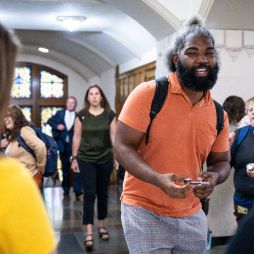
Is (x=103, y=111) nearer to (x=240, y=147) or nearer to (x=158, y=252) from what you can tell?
(x=240, y=147)

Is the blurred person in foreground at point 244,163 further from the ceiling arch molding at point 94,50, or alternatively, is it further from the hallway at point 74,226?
the ceiling arch molding at point 94,50

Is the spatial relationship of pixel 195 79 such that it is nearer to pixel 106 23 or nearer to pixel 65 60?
pixel 106 23

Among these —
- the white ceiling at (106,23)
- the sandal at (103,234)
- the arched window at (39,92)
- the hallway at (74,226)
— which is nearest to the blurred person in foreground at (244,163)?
the white ceiling at (106,23)

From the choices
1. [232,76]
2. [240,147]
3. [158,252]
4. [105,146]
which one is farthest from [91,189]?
[158,252]

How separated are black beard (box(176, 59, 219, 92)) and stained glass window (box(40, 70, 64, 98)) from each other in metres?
12.0

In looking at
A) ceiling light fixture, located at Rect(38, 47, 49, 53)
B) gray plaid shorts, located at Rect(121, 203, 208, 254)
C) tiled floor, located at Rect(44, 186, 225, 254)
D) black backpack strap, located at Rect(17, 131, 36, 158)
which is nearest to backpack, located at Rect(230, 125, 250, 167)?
tiled floor, located at Rect(44, 186, 225, 254)

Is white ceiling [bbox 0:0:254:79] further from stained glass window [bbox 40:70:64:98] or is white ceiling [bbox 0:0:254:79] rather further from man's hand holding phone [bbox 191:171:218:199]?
man's hand holding phone [bbox 191:171:218:199]

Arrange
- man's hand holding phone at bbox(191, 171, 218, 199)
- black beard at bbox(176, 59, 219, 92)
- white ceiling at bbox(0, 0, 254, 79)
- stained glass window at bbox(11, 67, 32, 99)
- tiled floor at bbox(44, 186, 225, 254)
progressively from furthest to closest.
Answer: stained glass window at bbox(11, 67, 32, 99)
white ceiling at bbox(0, 0, 254, 79)
tiled floor at bbox(44, 186, 225, 254)
black beard at bbox(176, 59, 219, 92)
man's hand holding phone at bbox(191, 171, 218, 199)

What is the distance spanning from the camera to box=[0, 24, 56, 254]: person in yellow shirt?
101 cm

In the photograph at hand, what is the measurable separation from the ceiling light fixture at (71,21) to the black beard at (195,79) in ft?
20.6

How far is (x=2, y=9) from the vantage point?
8.06 meters

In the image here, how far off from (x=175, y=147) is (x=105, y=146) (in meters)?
3.20

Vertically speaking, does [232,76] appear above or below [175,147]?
above

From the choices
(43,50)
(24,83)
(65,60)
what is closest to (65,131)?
(43,50)
